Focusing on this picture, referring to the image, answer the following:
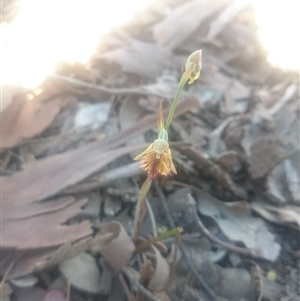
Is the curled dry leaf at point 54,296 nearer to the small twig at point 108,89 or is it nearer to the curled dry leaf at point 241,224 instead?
the curled dry leaf at point 241,224

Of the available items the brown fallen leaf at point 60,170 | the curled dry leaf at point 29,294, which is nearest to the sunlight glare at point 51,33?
the brown fallen leaf at point 60,170

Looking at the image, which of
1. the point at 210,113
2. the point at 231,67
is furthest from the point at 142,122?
the point at 231,67

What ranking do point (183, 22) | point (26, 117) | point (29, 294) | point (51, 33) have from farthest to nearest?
point (183, 22) → point (51, 33) → point (26, 117) → point (29, 294)

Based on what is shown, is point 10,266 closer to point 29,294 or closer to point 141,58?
point 29,294

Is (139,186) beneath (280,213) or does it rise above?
above

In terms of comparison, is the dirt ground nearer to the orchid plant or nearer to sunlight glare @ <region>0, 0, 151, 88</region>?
sunlight glare @ <region>0, 0, 151, 88</region>

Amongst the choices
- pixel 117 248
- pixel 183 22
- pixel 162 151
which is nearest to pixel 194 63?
pixel 162 151
